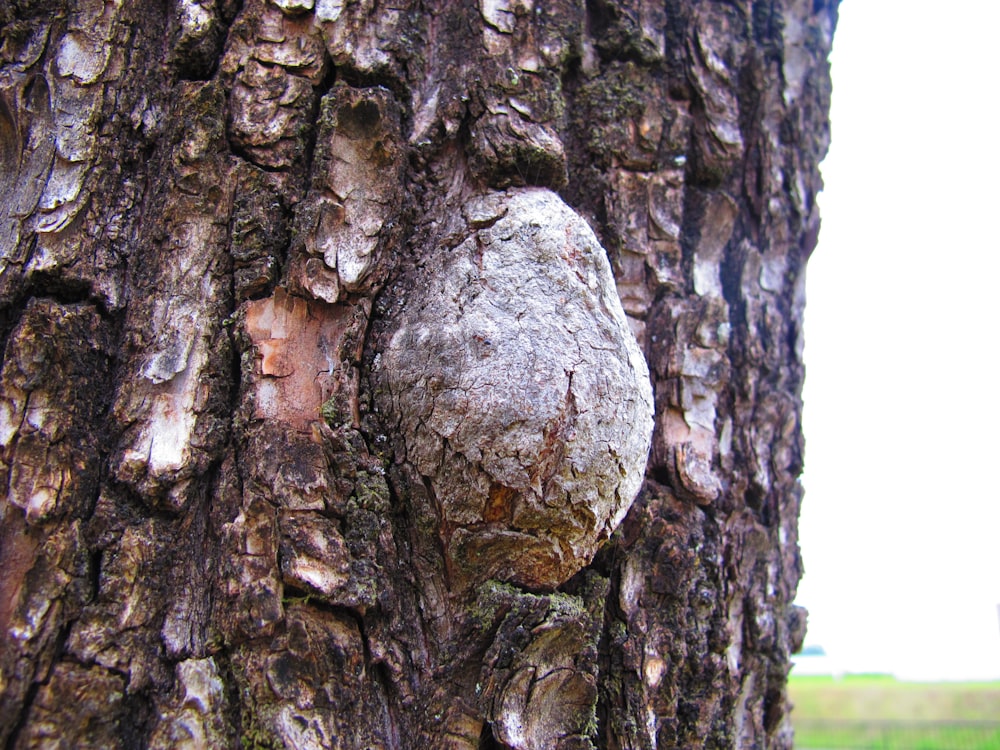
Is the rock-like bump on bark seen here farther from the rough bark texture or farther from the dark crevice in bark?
the dark crevice in bark

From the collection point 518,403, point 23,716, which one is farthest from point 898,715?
point 23,716

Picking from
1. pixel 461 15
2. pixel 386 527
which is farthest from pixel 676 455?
pixel 461 15

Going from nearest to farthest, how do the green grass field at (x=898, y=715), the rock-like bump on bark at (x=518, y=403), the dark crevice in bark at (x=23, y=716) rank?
the dark crevice in bark at (x=23, y=716), the rock-like bump on bark at (x=518, y=403), the green grass field at (x=898, y=715)

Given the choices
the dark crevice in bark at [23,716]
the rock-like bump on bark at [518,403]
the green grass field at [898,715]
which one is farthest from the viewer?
the green grass field at [898,715]

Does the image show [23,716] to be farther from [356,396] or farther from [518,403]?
[518,403]

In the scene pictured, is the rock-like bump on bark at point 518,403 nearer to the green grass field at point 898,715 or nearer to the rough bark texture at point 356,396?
the rough bark texture at point 356,396

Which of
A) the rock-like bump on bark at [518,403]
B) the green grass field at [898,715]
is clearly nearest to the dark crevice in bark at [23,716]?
the rock-like bump on bark at [518,403]
